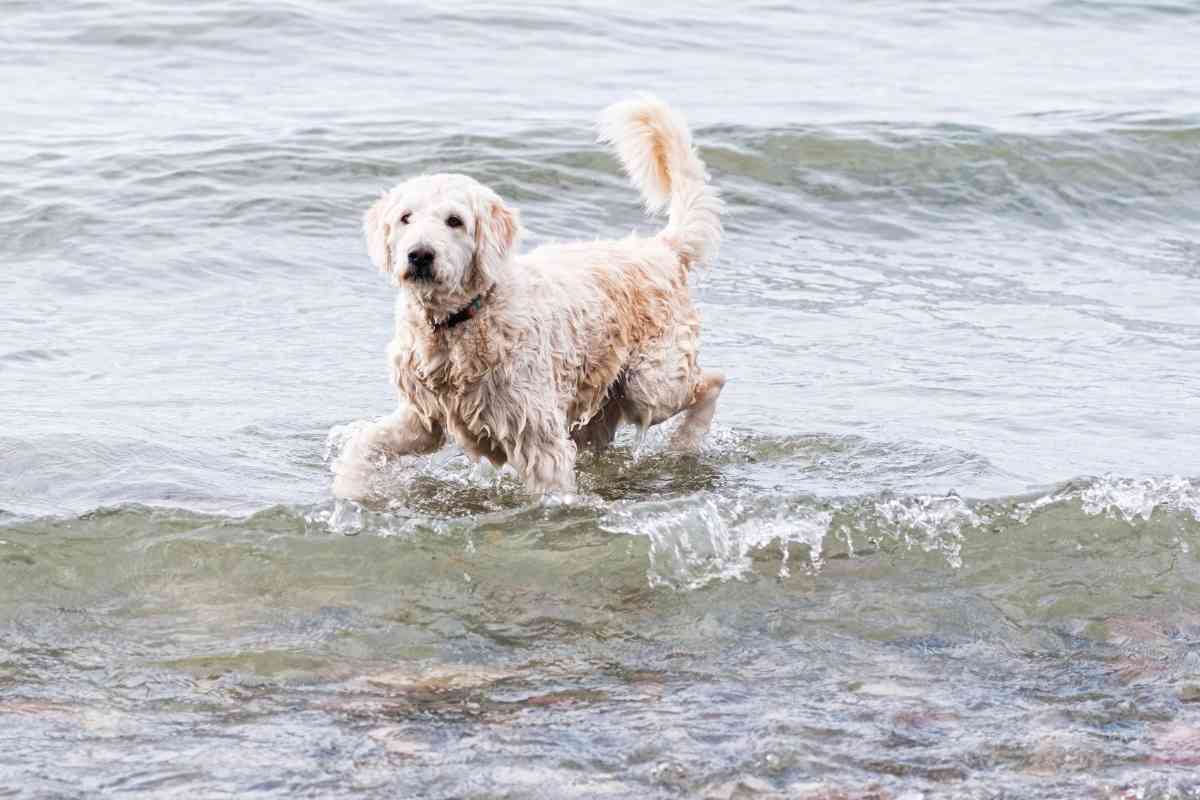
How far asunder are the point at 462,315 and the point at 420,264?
466 mm

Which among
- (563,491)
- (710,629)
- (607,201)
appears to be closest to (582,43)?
(607,201)

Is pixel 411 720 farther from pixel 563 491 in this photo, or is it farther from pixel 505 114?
pixel 505 114

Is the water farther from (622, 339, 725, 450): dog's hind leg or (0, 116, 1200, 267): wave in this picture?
(622, 339, 725, 450): dog's hind leg

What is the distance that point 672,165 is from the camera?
324 inches

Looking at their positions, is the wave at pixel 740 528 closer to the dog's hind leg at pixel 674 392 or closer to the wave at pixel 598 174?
the dog's hind leg at pixel 674 392

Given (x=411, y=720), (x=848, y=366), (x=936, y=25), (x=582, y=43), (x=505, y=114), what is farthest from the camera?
(x=936, y=25)

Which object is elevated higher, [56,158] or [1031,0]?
[1031,0]

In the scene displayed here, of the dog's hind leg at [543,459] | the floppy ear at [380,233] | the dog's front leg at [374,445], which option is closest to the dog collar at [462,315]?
the floppy ear at [380,233]

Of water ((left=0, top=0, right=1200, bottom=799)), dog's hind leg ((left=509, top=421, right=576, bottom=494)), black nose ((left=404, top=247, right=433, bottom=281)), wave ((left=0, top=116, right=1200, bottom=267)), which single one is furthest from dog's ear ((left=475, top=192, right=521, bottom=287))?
wave ((left=0, top=116, right=1200, bottom=267))

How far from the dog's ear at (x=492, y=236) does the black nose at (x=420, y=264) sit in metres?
0.27

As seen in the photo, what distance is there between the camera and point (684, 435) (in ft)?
27.6

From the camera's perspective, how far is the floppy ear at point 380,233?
6.52m

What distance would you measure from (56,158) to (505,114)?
4251 mm

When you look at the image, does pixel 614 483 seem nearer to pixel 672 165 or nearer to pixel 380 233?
pixel 672 165
